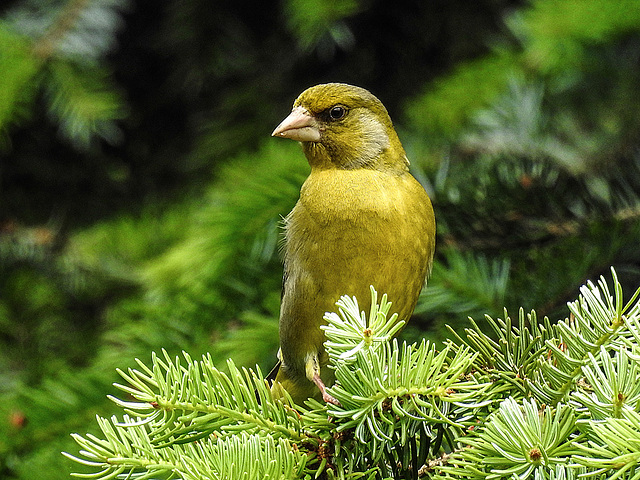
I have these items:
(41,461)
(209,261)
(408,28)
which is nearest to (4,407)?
(41,461)

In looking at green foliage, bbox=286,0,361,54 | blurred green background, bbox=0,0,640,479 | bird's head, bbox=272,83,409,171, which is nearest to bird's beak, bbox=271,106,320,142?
bird's head, bbox=272,83,409,171

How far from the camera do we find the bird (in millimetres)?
2520

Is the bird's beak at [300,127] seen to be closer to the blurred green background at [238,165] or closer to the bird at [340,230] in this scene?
the bird at [340,230]

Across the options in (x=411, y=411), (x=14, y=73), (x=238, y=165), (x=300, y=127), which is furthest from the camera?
(x=238, y=165)

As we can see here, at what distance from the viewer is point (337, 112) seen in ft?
9.78

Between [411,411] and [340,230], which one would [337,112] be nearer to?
[340,230]

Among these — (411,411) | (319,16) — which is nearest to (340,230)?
(411,411)

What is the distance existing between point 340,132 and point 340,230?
568 mm

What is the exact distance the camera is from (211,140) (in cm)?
415

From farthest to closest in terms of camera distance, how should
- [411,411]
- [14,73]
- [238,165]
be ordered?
[238,165], [14,73], [411,411]

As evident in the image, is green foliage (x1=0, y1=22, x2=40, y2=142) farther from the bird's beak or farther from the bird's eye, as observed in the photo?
the bird's eye

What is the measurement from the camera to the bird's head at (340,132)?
2920 millimetres

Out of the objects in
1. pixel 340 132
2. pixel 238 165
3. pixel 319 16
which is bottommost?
pixel 238 165

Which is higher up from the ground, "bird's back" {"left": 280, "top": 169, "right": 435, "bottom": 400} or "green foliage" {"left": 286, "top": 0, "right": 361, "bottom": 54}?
"green foliage" {"left": 286, "top": 0, "right": 361, "bottom": 54}
